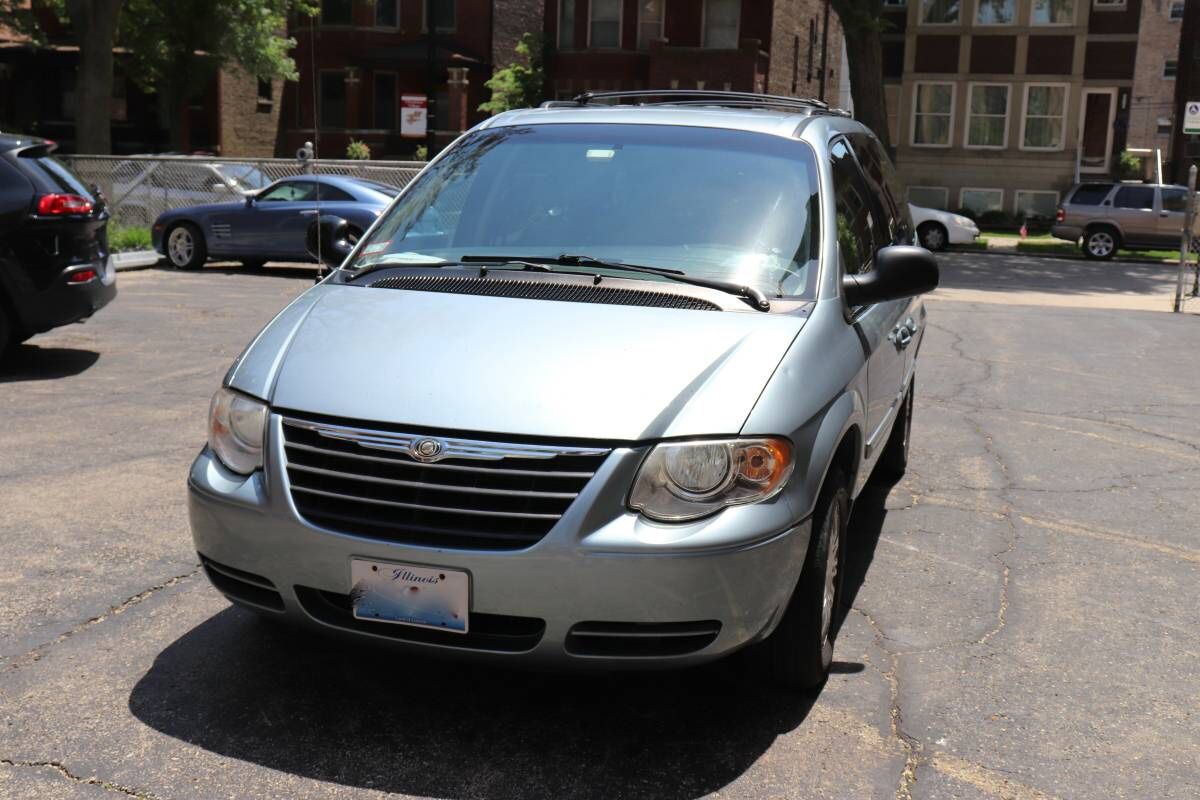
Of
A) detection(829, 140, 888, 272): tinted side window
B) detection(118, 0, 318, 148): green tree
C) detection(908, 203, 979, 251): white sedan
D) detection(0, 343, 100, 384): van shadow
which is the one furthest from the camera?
detection(118, 0, 318, 148): green tree

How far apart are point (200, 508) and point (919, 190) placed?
3984 centimetres

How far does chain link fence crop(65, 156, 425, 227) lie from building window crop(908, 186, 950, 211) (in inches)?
960

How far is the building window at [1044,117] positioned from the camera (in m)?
39.8

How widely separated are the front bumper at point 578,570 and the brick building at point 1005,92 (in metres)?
39.1

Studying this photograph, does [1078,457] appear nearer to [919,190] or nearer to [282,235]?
[282,235]

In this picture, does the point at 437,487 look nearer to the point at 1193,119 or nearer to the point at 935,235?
the point at 1193,119

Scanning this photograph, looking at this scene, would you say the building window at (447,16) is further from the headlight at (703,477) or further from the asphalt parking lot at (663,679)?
the headlight at (703,477)

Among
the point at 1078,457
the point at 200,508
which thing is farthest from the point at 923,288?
the point at 1078,457

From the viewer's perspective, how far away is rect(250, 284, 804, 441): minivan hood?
11.2ft

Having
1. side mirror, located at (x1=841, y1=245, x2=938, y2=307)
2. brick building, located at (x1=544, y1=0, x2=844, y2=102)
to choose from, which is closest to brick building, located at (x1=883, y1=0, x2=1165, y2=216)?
brick building, located at (x1=544, y1=0, x2=844, y2=102)

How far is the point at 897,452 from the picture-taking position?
22.8ft

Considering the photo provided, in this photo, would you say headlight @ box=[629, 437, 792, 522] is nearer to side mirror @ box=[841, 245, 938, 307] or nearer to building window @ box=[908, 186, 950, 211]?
side mirror @ box=[841, 245, 938, 307]

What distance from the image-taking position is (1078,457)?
7.67 meters

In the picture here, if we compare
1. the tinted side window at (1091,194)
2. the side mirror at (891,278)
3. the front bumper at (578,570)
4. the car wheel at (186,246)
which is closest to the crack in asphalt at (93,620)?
the front bumper at (578,570)
